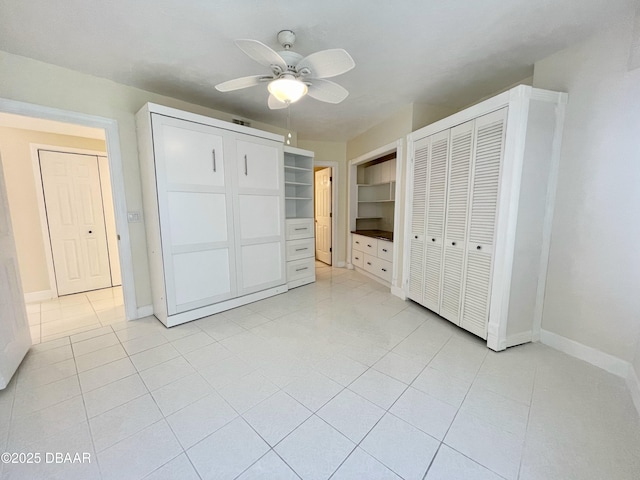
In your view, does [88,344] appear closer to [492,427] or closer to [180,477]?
[180,477]

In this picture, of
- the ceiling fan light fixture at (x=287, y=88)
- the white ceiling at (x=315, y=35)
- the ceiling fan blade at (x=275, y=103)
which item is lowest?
the ceiling fan light fixture at (x=287, y=88)

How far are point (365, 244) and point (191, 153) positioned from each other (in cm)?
296

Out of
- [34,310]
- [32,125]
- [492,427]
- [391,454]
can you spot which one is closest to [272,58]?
[391,454]

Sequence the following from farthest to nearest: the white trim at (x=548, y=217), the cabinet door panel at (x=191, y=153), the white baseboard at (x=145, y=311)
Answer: the white baseboard at (x=145, y=311) < the cabinet door panel at (x=191, y=153) < the white trim at (x=548, y=217)

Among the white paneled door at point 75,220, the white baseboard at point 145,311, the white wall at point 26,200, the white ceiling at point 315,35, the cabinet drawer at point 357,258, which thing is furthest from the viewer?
the cabinet drawer at point 357,258

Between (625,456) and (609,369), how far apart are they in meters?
0.90

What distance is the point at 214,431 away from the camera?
1.33 m

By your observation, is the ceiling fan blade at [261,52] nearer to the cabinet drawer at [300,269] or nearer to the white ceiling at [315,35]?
the white ceiling at [315,35]

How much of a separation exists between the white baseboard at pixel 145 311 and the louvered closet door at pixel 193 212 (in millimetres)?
538

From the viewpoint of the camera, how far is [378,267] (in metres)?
3.94

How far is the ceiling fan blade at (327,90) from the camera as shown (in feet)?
6.05

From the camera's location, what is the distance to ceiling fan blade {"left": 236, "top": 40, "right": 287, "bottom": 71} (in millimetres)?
1383

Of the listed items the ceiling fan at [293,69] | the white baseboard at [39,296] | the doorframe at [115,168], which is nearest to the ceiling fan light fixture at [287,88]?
the ceiling fan at [293,69]

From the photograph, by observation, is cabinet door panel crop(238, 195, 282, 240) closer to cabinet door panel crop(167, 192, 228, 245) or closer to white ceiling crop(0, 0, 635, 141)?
cabinet door panel crop(167, 192, 228, 245)
